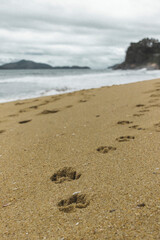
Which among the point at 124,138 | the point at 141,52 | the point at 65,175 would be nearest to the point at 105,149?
the point at 124,138

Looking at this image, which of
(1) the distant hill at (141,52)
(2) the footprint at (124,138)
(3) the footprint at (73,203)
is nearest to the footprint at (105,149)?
(2) the footprint at (124,138)

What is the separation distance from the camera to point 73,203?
1.46 meters

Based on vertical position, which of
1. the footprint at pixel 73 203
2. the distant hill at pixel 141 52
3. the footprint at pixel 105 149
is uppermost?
the distant hill at pixel 141 52

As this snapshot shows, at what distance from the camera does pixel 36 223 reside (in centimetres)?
131

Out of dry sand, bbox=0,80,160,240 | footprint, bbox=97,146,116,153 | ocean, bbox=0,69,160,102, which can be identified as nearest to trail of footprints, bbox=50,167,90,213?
dry sand, bbox=0,80,160,240

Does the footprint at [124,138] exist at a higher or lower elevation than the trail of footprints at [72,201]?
higher

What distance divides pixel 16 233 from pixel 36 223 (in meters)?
0.12

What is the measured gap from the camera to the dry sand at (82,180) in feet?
4.03

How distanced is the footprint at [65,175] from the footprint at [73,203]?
26 cm

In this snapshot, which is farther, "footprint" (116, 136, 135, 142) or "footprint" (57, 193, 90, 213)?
"footprint" (116, 136, 135, 142)

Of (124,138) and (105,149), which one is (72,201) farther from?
(124,138)

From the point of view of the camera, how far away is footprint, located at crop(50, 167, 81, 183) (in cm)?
178

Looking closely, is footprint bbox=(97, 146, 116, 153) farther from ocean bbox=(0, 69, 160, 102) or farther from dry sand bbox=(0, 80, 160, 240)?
ocean bbox=(0, 69, 160, 102)

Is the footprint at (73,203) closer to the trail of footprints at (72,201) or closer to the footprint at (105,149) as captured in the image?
the trail of footprints at (72,201)
